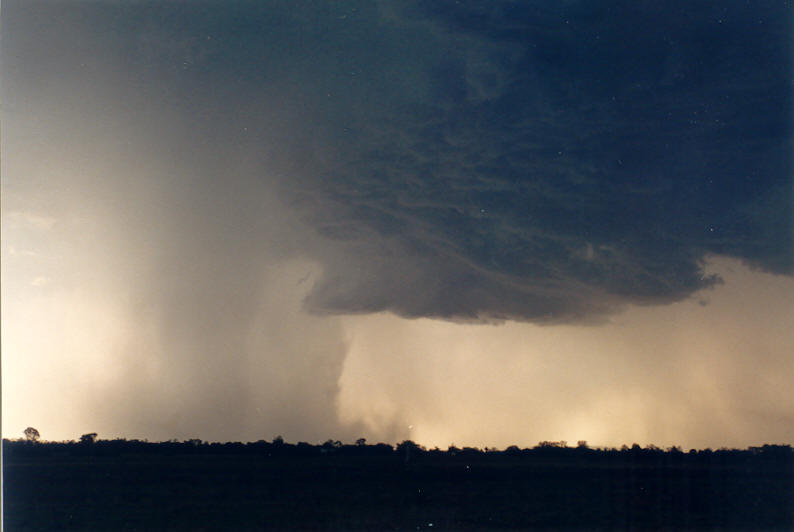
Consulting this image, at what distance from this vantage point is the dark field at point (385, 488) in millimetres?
9227

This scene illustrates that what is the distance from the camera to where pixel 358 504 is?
32.5ft

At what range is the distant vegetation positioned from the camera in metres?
9.24

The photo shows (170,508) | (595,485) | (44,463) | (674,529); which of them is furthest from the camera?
(44,463)

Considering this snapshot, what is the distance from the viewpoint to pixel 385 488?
10.6 meters

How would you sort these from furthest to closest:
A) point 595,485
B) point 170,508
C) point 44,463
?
point 44,463
point 595,485
point 170,508

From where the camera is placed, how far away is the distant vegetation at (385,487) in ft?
30.3

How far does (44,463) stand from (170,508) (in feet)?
10.8

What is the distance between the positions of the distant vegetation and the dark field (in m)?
0.02

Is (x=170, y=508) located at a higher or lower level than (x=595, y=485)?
lower

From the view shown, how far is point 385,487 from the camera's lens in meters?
10.6

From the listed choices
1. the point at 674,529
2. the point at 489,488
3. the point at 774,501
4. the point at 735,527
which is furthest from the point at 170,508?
the point at 774,501

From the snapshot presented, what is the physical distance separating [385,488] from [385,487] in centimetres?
3

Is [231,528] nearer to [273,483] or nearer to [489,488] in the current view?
[273,483]

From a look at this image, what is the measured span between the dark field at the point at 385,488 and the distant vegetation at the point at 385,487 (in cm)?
2
